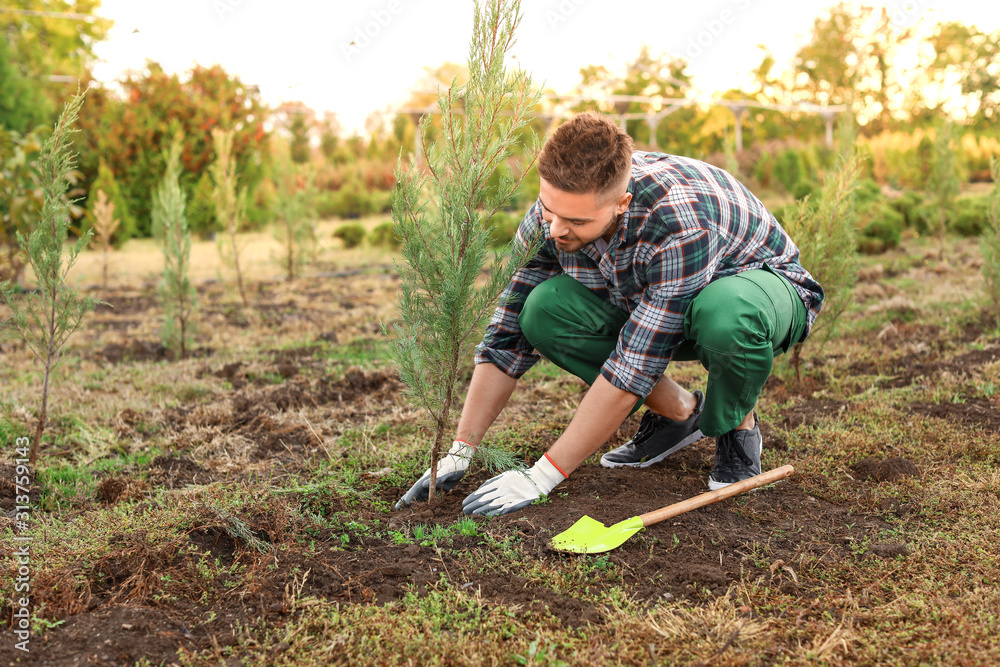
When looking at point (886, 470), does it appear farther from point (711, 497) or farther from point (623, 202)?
point (623, 202)

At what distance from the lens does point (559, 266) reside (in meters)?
3.19

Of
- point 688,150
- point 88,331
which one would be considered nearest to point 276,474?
point 88,331

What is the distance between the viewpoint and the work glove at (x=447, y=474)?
288cm

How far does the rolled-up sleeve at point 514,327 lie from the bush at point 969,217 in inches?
368

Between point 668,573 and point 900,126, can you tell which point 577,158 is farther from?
point 900,126

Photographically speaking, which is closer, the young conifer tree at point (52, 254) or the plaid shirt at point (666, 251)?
the plaid shirt at point (666, 251)

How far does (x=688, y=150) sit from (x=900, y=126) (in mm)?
11577

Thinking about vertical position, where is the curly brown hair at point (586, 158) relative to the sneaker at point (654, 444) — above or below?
above

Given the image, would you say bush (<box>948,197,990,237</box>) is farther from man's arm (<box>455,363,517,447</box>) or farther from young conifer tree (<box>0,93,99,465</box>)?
young conifer tree (<box>0,93,99,465</box>)

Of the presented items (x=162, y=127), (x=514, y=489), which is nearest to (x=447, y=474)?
(x=514, y=489)

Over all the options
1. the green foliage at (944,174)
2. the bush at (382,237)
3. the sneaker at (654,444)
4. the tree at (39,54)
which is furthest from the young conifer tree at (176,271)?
the green foliage at (944,174)

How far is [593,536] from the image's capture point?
8.09ft

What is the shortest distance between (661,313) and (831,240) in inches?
90.7

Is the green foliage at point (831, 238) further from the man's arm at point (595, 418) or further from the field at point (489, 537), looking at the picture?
the man's arm at point (595, 418)
